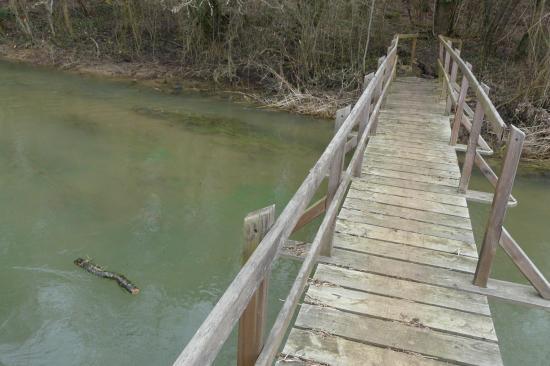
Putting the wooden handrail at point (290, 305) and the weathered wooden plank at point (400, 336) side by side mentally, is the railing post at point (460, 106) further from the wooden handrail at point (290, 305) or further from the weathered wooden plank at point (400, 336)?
the weathered wooden plank at point (400, 336)

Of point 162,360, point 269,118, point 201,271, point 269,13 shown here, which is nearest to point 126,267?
point 201,271

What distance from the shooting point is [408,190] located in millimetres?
5414

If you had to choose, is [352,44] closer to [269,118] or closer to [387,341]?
[269,118]

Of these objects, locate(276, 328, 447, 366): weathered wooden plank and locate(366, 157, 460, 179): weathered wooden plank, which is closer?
locate(276, 328, 447, 366): weathered wooden plank

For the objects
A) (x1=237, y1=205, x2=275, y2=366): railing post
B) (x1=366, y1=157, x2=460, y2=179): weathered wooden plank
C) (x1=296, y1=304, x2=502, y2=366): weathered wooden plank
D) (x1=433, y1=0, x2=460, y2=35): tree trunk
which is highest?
(x1=433, y1=0, x2=460, y2=35): tree trunk

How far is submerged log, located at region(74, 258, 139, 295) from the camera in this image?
18.5 ft

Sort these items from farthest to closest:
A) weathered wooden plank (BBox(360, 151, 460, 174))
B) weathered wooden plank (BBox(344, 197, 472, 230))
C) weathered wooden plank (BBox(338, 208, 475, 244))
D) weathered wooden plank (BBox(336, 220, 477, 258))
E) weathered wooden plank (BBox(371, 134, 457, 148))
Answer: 1. weathered wooden plank (BBox(371, 134, 457, 148))
2. weathered wooden plank (BBox(360, 151, 460, 174))
3. weathered wooden plank (BBox(344, 197, 472, 230))
4. weathered wooden plank (BBox(338, 208, 475, 244))
5. weathered wooden plank (BBox(336, 220, 477, 258))

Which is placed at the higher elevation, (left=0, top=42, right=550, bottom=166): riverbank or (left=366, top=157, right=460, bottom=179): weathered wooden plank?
(left=366, top=157, right=460, bottom=179): weathered wooden plank

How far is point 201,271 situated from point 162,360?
153cm

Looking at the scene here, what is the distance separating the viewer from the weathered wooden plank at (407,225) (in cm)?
440

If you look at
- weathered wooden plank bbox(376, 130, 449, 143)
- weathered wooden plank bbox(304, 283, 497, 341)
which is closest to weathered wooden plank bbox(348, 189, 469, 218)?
weathered wooden plank bbox(304, 283, 497, 341)

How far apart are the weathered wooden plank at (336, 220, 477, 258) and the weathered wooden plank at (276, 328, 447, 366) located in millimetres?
1469

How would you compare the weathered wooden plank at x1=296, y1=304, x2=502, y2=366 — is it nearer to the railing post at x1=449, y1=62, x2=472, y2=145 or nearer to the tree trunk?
the railing post at x1=449, y1=62, x2=472, y2=145

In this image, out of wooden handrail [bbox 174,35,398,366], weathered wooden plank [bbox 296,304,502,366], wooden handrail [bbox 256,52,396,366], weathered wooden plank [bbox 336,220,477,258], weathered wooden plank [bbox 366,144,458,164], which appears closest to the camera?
wooden handrail [bbox 174,35,398,366]
